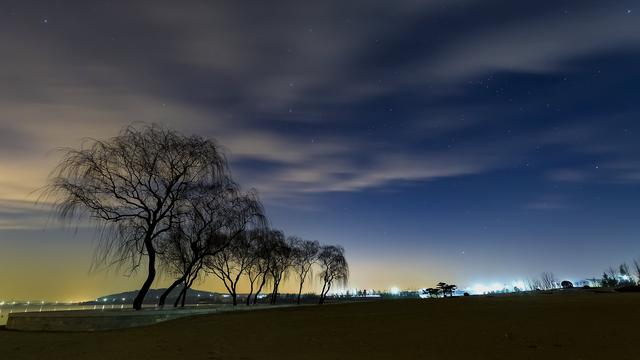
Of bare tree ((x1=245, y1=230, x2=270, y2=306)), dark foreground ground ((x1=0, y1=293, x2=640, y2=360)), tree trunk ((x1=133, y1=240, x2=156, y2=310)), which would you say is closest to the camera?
dark foreground ground ((x1=0, y1=293, x2=640, y2=360))

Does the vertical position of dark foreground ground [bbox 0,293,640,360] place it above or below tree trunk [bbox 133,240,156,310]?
below

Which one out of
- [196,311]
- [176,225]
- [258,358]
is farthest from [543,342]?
[176,225]

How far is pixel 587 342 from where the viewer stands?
1004 cm

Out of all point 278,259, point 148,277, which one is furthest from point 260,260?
point 148,277

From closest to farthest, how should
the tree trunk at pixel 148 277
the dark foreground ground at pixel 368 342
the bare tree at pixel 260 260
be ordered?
1. the dark foreground ground at pixel 368 342
2. the tree trunk at pixel 148 277
3. the bare tree at pixel 260 260

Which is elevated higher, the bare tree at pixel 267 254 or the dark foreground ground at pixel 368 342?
the bare tree at pixel 267 254

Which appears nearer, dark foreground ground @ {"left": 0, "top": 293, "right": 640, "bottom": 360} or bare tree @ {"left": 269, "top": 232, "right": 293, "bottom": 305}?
Answer: dark foreground ground @ {"left": 0, "top": 293, "right": 640, "bottom": 360}

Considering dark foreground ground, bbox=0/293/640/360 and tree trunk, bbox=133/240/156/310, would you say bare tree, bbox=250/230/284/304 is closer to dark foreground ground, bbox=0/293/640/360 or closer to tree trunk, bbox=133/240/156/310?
tree trunk, bbox=133/240/156/310

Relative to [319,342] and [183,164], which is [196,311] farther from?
[319,342]

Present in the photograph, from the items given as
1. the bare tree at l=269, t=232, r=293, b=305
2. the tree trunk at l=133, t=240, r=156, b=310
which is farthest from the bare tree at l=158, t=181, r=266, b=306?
the bare tree at l=269, t=232, r=293, b=305

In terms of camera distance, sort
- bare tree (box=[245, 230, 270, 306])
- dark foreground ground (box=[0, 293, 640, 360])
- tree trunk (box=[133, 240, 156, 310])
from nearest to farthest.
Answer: dark foreground ground (box=[0, 293, 640, 360]) < tree trunk (box=[133, 240, 156, 310]) < bare tree (box=[245, 230, 270, 306])

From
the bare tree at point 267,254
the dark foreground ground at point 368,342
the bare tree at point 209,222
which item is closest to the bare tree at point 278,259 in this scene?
the bare tree at point 267,254

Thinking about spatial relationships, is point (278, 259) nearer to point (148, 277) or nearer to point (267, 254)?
point (267, 254)

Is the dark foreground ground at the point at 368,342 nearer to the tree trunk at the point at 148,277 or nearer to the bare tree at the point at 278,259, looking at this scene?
the tree trunk at the point at 148,277
